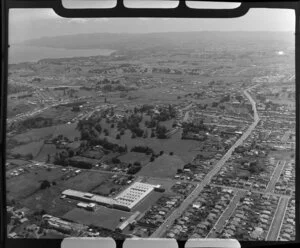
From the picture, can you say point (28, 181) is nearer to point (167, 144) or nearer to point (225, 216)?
point (167, 144)

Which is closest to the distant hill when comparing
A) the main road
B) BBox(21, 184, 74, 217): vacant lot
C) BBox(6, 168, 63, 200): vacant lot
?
the main road

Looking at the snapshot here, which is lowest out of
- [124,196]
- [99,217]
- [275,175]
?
[99,217]

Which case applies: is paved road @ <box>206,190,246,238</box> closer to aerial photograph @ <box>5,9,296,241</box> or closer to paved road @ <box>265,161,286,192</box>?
aerial photograph @ <box>5,9,296,241</box>

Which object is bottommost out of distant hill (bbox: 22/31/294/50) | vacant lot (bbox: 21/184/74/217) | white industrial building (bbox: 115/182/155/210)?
vacant lot (bbox: 21/184/74/217)

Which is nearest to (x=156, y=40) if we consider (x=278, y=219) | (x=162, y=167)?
(x=162, y=167)

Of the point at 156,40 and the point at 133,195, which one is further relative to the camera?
the point at 156,40

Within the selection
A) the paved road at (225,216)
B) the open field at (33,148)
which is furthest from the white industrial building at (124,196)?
the paved road at (225,216)

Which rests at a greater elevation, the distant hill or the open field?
the distant hill
